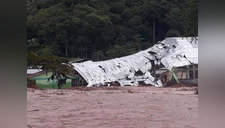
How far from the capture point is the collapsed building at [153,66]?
11.2m

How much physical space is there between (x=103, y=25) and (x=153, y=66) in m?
2.56

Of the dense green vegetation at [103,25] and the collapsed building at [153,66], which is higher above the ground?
the dense green vegetation at [103,25]

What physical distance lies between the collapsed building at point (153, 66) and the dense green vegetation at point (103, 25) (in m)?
0.31

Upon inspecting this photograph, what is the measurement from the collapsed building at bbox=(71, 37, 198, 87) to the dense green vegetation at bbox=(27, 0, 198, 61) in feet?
1.02

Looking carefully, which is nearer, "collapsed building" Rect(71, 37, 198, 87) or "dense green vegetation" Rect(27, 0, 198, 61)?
"dense green vegetation" Rect(27, 0, 198, 61)

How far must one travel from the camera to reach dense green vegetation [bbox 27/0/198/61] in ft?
33.3

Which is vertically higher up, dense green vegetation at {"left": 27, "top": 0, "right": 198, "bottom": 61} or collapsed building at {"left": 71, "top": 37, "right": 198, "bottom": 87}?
dense green vegetation at {"left": 27, "top": 0, "right": 198, "bottom": 61}

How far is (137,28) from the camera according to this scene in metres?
10.9

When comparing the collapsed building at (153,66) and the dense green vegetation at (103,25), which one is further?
the collapsed building at (153,66)

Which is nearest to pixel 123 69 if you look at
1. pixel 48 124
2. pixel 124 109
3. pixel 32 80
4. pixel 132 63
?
pixel 132 63

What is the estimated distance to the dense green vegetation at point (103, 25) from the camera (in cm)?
1016

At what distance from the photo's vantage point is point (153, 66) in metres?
12.3
